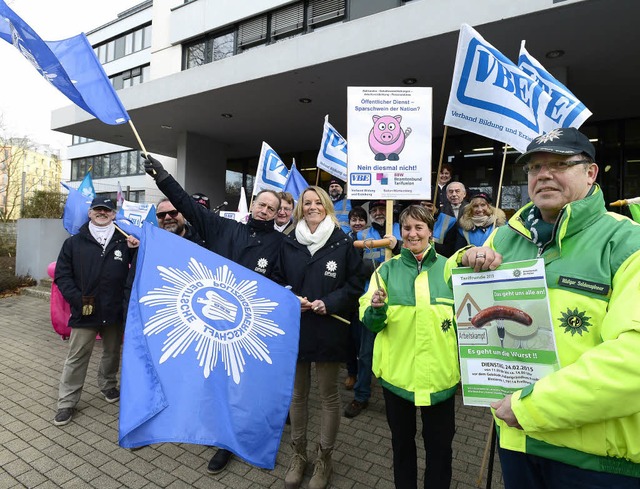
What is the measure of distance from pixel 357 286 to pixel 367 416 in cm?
190

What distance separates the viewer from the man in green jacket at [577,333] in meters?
1.22

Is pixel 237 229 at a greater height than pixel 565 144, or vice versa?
pixel 565 144

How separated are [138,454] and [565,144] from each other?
391cm

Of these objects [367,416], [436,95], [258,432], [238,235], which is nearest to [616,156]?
[436,95]

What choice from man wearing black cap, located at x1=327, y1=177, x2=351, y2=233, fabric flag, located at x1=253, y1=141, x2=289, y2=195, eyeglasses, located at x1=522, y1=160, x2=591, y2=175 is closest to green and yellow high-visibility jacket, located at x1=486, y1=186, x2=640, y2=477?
eyeglasses, located at x1=522, y1=160, x2=591, y2=175

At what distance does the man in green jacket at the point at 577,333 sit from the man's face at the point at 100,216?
4.02 m

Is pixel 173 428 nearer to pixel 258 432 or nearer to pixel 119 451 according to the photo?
pixel 258 432

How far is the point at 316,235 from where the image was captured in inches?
121

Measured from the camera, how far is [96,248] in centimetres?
426

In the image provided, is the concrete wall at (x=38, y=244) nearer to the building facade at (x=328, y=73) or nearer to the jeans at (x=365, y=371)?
the building facade at (x=328, y=73)

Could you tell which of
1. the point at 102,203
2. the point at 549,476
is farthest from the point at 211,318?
the point at 102,203

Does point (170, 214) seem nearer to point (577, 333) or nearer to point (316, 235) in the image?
point (316, 235)

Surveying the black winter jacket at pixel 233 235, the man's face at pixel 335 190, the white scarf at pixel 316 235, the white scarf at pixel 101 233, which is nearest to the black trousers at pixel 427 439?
the white scarf at pixel 316 235

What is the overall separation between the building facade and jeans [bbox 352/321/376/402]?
12.7ft
